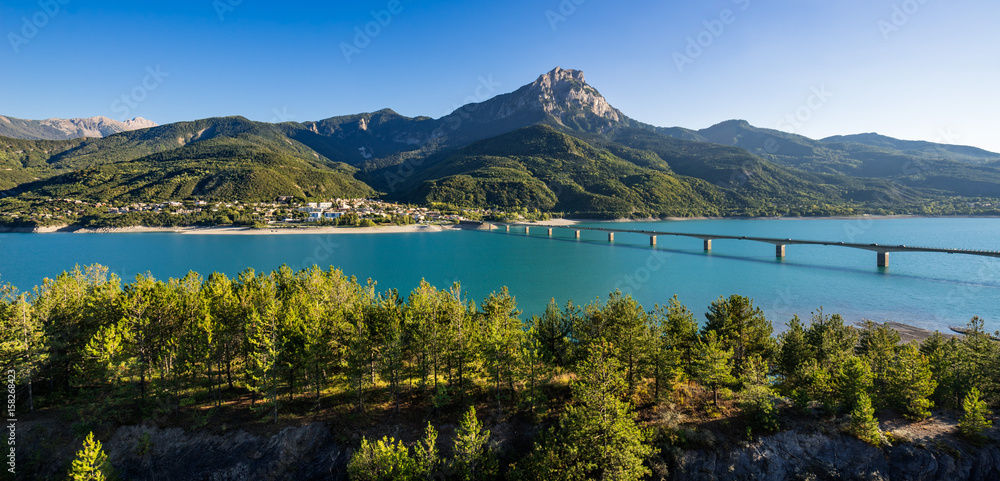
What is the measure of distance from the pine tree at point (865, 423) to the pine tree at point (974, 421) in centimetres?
362

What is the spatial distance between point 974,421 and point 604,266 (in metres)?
69.3

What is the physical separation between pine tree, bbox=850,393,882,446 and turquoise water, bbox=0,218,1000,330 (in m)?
30.7

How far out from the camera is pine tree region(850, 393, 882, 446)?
61.2ft

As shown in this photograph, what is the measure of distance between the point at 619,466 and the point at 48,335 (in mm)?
32502

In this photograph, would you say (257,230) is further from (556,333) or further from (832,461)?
(832,461)

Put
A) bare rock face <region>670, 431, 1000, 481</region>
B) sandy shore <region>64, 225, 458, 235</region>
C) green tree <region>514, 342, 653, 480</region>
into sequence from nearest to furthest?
green tree <region>514, 342, 653, 480</region>, bare rock face <region>670, 431, 1000, 481</region>, sandy shore <region>64, 225, 458, 235</region>

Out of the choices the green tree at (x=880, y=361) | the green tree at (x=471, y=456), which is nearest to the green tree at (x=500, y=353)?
the green tree at (x=471, y=456)

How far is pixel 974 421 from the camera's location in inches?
728

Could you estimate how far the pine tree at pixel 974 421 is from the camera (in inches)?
715

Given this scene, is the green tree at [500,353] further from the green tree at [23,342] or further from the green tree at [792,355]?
the green tree at [23,342]

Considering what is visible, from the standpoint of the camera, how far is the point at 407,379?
83.6 feet

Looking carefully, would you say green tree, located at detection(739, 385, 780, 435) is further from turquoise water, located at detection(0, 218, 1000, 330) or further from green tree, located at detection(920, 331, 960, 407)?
turquoise water, located at detection(0, 218, 1000, 330)

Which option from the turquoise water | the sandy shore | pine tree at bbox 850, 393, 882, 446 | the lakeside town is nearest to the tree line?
pine tree at bbox 850, 393, 882, 446

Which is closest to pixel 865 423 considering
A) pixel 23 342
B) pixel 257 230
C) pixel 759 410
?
pixel 759 410
